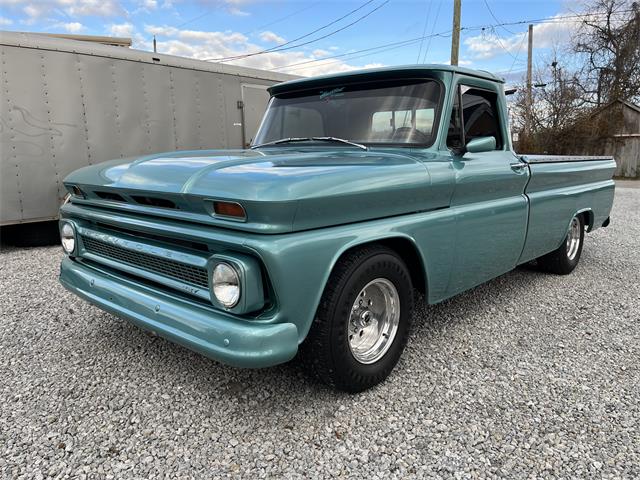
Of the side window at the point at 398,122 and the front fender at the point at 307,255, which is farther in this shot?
the side window at the point at 398,122

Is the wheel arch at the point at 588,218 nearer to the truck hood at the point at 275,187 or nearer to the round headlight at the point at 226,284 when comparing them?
the truck hood at the point at 275,187

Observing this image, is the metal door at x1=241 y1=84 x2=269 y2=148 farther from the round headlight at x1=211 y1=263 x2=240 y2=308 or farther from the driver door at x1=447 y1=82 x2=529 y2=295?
the round headlight at x1=211 y1=263 x2=240 y2=308

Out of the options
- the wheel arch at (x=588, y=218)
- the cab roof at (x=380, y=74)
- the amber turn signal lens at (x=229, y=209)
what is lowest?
the wheel arch at (x=588, y=218)

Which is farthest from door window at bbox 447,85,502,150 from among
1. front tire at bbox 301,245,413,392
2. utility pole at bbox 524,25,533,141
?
utility pole at bbox 524,25,533,141

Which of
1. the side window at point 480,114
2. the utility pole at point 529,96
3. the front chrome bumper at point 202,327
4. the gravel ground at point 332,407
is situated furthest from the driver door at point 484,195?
the utility pole at point 529,96

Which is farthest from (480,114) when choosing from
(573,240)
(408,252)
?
(573,240)

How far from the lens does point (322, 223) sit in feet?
7.50

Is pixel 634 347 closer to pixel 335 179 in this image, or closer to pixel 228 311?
pixel 335 179

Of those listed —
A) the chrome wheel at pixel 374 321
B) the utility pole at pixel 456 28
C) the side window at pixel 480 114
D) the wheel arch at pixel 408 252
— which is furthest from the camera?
the utility pole at pixel 456 28

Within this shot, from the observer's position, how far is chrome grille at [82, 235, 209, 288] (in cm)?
233

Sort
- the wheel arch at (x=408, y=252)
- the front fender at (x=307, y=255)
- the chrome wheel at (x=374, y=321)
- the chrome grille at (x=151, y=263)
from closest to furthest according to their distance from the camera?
the front fender at (x=307, y=255), the chrome grille at (x=151, y=263), the wheel arch at (x=408, y=252), the chrome wheel at (x=374, y=321)

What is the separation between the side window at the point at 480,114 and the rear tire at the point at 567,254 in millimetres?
1707

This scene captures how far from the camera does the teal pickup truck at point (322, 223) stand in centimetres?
212

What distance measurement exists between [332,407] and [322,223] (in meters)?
1.02
